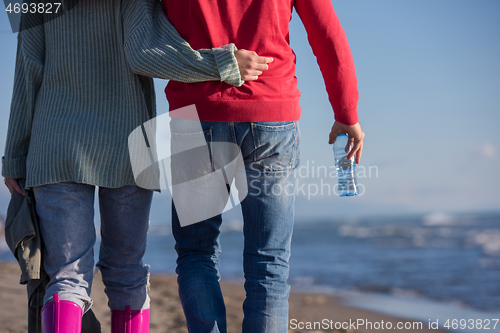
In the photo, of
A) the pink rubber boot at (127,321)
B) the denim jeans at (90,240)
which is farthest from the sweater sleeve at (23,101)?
the pink rubber boot at (127,321)

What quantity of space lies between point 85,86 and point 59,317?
80 centimetres

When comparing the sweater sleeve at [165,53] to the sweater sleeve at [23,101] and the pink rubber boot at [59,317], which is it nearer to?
the sweater sleeve at [23,101]

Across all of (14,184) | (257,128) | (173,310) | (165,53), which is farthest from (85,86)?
(173,310)

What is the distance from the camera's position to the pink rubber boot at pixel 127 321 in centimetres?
160

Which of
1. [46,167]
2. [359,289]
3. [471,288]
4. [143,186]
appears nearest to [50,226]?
[46,167]

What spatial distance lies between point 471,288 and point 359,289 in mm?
1505

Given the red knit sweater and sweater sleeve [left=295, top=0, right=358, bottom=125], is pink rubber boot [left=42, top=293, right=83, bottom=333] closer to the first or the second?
the red knit sweater

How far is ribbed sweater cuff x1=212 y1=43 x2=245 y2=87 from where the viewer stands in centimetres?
132

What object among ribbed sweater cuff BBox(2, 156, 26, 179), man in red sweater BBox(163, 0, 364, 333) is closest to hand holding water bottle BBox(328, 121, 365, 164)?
man in red sweater BBox(163, 0, 364, 333)

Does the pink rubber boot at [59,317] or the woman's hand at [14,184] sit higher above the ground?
the woman's hand at [14,184]

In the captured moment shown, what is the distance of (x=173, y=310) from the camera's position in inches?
145

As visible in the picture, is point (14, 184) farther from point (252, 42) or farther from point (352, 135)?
point (352, 135)

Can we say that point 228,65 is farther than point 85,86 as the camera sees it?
No

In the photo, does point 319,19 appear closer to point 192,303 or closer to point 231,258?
point 192,303
